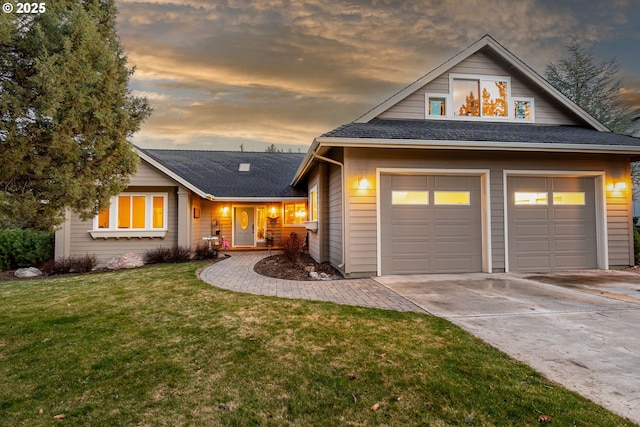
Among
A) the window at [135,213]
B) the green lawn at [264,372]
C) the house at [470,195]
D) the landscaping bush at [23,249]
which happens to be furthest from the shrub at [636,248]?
the landscaping bush at [23,249]

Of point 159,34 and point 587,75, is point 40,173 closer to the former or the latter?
point 159,34

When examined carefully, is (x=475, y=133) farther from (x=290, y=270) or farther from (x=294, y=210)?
(x=294, y=210)

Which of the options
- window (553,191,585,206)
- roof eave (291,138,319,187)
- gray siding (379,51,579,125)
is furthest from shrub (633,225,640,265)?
roof eave (291,138,319,187)

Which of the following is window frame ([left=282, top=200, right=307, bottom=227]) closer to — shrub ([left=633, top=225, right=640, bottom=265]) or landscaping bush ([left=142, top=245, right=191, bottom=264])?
landscaping bush ([left=142, top=245, right=191, bottom=264])

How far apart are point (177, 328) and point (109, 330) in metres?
0.86

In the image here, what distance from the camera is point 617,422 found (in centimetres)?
208

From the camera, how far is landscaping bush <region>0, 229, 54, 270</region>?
1027 cm

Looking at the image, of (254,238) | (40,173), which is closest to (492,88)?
A: (40,173)

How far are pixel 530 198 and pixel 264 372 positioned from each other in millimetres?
8091

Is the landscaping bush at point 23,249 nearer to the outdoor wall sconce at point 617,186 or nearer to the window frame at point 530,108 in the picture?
the window frame at point 530,108

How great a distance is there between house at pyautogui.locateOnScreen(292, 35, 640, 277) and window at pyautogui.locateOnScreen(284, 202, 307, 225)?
5607 mm

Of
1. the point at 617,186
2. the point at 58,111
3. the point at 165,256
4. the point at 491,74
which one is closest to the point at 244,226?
the point at 165,256

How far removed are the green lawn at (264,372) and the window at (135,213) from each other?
6.79 metres

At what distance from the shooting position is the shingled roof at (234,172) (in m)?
14.2
